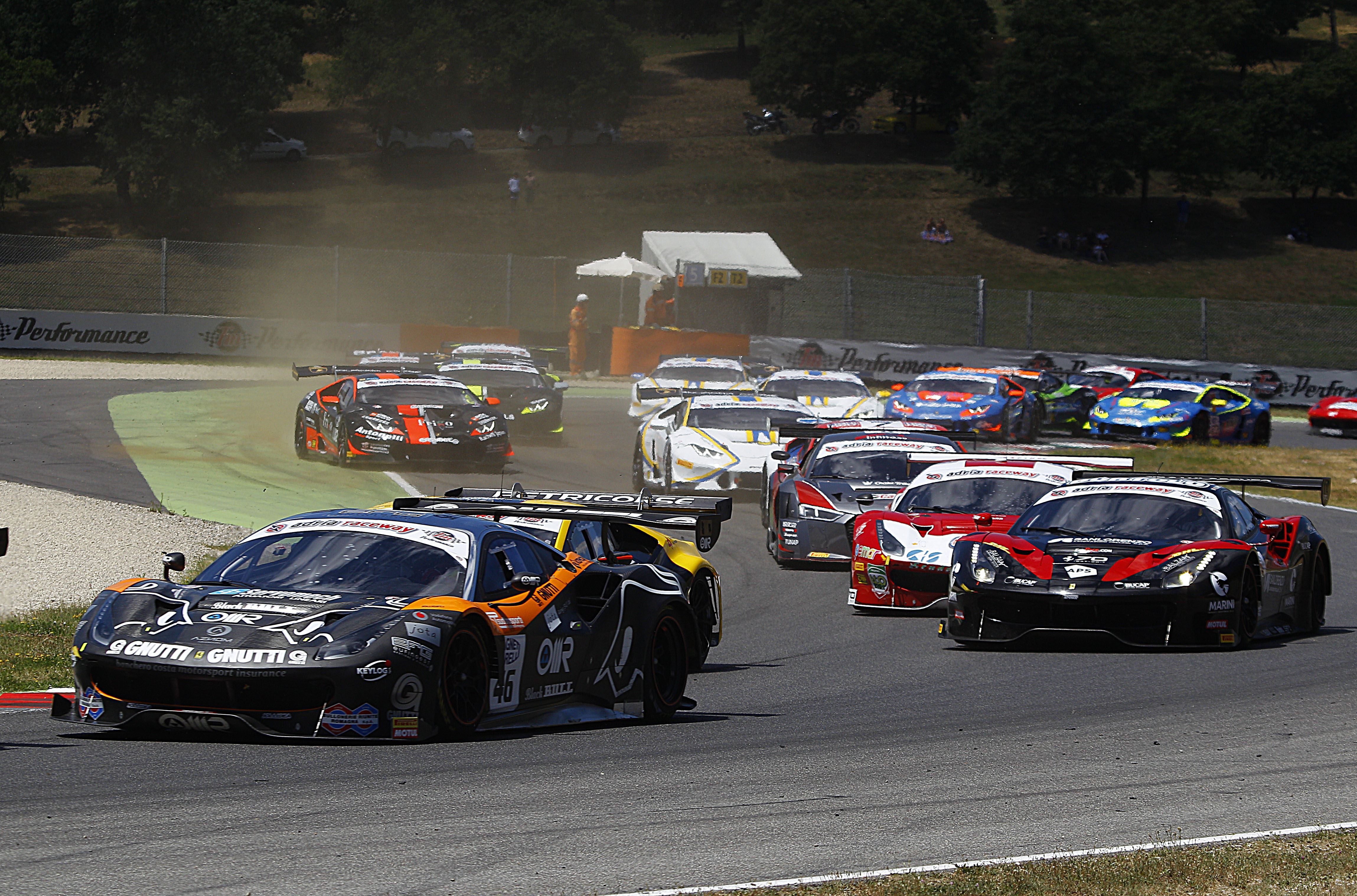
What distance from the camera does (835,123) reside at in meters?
84.2

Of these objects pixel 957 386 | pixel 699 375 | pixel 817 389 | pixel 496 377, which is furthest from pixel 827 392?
pixel 496 377

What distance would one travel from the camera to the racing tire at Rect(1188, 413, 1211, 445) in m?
29.4

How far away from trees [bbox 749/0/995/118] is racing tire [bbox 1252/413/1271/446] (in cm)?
5517

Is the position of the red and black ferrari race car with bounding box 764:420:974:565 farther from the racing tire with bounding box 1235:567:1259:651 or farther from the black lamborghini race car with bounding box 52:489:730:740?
the black lamborghini race car with bounding box 52:489:730:740

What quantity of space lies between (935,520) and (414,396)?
34.5 feet

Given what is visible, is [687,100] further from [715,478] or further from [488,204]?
[715,478]

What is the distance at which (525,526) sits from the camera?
9.17 metres

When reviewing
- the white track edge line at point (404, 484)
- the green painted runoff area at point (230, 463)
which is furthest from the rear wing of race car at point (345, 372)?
the white track edge line at point (404, 484)

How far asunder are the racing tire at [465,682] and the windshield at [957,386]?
21226 mm

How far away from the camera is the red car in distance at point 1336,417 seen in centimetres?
3422

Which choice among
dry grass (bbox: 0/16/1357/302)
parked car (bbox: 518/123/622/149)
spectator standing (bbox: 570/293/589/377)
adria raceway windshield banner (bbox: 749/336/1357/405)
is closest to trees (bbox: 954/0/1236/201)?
dry grass (bbox: 0/16/1357/302)

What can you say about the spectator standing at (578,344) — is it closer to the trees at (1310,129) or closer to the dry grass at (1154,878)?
the dry grass at (1154,878)

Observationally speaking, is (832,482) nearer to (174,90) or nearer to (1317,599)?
(1317,599)

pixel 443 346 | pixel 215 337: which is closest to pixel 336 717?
pixel 443 346
